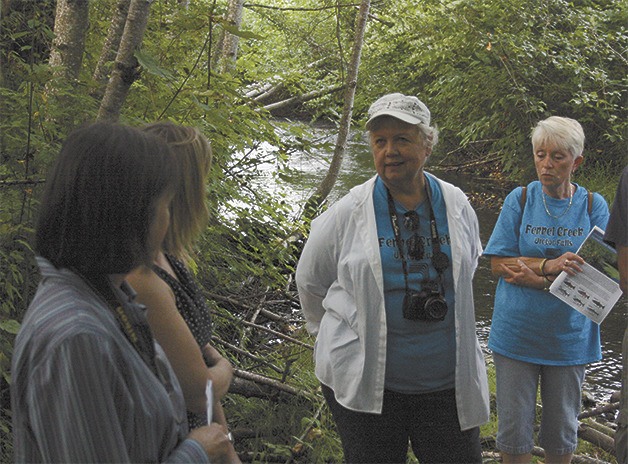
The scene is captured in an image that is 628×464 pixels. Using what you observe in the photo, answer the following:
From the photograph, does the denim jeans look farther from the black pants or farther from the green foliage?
the green foliage

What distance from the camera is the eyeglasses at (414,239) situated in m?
2.41

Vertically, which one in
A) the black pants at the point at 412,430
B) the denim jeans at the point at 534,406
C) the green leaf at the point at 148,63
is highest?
the green leaf at the point at 148,63

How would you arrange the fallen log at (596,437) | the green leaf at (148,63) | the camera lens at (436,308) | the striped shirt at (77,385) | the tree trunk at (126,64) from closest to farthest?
the striped shirt at (77,385) → the camera lens at (436,308) → the green leaf at (148,63) → the tree trunk at (126,64) → the fallen log at (596,437)

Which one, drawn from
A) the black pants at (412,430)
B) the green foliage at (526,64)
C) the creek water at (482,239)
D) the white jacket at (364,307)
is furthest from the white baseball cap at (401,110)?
the green foliage at (526,64)

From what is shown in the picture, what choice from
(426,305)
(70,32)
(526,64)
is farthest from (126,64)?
(526,64)

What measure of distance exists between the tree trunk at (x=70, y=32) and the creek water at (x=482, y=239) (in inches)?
69.2

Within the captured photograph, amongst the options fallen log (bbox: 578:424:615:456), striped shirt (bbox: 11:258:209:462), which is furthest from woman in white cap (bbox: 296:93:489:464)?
fallen log (bbox: 578:424:615:456)

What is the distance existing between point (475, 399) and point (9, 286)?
1.56 metres

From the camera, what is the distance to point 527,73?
11.5m

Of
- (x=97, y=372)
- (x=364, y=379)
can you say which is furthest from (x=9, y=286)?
(x=97, y=372)

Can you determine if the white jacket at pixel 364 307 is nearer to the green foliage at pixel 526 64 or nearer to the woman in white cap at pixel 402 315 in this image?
the woman in white cap at pixel 402 315

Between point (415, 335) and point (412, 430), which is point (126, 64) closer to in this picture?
point (415, 335)

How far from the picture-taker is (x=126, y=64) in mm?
2766

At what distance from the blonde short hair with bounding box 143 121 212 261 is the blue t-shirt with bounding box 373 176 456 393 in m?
0.68
